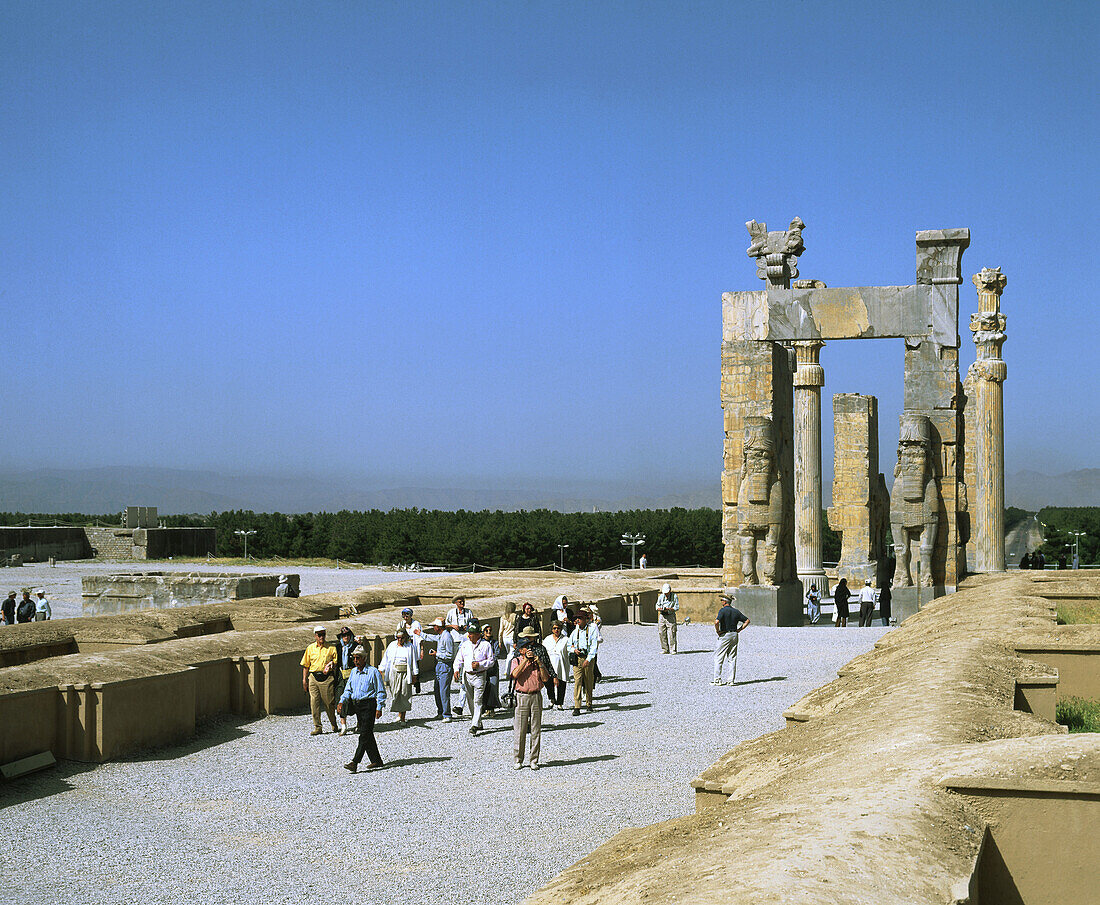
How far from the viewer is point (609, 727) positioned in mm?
13102

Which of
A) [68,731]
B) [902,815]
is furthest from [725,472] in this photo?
[902,815]

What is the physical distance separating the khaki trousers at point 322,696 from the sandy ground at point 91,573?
48.4ft

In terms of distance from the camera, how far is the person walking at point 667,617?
726 inches

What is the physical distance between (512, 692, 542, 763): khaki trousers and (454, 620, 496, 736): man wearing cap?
2050 millimetres

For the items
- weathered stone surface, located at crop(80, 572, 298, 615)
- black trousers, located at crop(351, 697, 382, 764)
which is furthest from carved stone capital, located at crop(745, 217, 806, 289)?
black trousers, located at crop(351, 697, 382, 764)

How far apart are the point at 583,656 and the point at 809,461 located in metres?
16.4

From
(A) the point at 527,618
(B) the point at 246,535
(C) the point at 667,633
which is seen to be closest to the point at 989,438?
(C) the point at 667,633

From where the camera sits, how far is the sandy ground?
104 ft

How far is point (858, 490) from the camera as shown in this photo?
3159cm

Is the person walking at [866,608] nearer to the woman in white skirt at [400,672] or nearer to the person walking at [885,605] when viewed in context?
the person walking at [885,605]

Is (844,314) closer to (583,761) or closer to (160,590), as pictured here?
(583,761)

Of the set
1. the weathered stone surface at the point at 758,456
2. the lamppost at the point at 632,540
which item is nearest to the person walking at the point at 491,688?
the weathered stone surface at the point at 758,456

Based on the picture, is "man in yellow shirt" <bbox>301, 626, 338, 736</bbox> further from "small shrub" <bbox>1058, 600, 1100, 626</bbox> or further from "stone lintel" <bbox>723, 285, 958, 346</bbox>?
"stone lintel" <bbox>723, 285, 958, 346</bbox>

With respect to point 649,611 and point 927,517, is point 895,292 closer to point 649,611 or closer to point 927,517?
point 927,517
